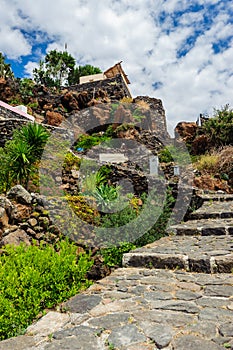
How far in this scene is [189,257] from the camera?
3.38m

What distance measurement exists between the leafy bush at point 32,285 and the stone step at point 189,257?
2.51 ft

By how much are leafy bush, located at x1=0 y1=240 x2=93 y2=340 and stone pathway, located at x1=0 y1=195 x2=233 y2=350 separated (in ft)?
0.81

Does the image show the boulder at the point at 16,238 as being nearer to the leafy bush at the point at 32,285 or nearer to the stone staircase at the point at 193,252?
the leafy bush at the point at 32,285

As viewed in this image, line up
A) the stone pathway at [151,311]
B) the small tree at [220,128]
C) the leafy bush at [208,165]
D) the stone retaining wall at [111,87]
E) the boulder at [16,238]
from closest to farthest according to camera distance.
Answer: the stone pathway at [151,311] < the boulder at [16,238] < the leafy bush at [208,165] < the small tree at [220,128] < the stone retaining wall at [111,87]

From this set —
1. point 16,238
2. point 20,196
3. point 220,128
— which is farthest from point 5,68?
point 16,238

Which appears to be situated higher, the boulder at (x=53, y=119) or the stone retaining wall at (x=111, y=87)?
the stone retaining wall at (x=111, y=87)

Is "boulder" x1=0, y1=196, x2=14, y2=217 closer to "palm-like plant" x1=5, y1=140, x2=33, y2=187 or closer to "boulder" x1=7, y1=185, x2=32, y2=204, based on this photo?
"boulder" x1=7, y1=185, x2=32, y2=204

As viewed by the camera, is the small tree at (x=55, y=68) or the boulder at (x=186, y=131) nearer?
the boulder at (x=186, y=131)

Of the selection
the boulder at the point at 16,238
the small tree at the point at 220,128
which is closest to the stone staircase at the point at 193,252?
the boulder at the point at 16,238

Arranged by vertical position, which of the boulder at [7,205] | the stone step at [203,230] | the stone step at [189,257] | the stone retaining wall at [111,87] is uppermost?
the stone retaining wall at [111,87]

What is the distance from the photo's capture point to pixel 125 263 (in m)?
3.65

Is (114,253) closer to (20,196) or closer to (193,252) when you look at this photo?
(193,252)

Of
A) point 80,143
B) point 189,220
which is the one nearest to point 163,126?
point 80,143

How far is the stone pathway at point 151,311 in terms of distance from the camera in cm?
166
